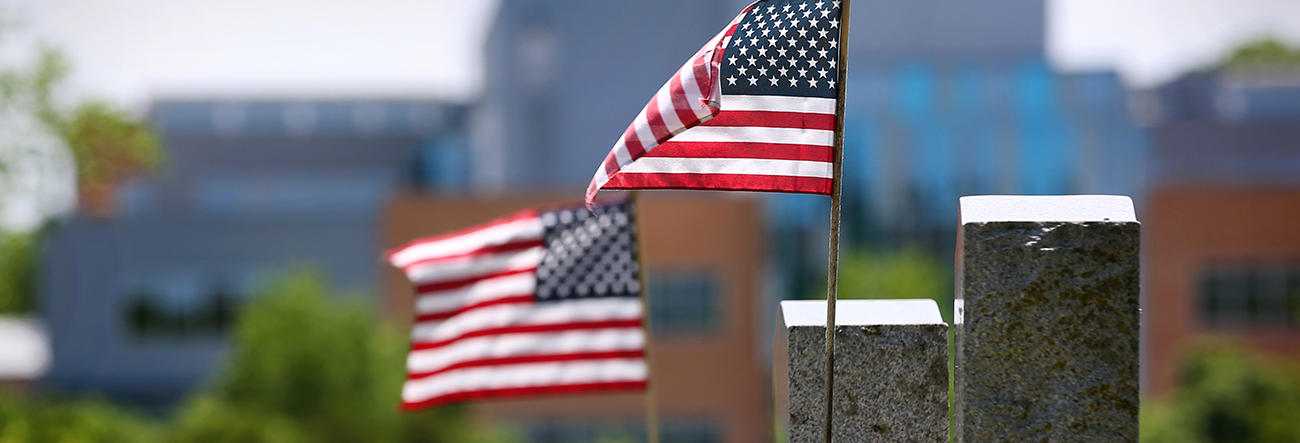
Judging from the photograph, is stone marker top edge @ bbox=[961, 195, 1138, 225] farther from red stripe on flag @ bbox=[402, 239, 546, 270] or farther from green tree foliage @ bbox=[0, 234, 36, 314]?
green tree foliage @ bbox=[0, 234, 36, 314]

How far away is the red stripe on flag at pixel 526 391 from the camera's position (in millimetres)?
9773

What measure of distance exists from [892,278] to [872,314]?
97.1ft

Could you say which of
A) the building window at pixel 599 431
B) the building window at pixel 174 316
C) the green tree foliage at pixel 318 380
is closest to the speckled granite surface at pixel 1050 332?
the green tree foliage at pixel 318 380

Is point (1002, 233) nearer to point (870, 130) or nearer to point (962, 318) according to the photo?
point (962, 318)

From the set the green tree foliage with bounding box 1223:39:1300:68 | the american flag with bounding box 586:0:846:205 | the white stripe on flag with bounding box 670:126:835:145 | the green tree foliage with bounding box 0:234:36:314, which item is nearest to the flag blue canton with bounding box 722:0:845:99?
the american flag with bounding box 586:0:846:205

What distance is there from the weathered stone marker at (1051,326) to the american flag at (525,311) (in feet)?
15.5

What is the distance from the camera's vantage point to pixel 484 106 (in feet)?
186

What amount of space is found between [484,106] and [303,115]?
31.2ft

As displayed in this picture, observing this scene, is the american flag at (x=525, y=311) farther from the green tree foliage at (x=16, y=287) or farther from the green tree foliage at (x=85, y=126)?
the green tree foliage at (x=16, y=287)

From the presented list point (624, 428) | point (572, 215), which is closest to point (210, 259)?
point (624, 428)

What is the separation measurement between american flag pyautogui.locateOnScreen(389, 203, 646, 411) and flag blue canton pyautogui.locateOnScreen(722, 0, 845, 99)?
156 inches

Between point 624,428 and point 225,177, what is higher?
point 225,177

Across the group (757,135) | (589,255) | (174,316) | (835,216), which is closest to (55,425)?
(589,255)

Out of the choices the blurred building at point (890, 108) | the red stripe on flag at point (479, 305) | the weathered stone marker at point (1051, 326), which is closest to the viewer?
the weathered stone marker at point (1051, 326)
